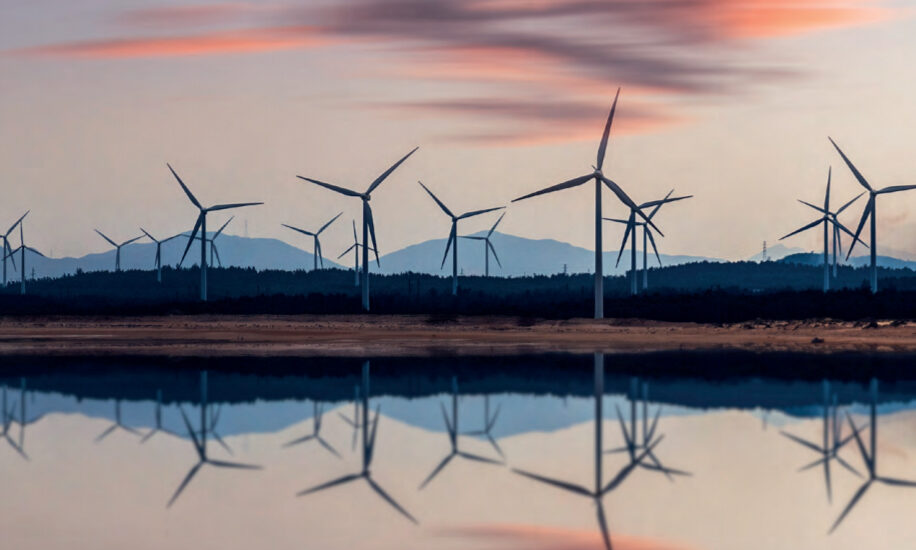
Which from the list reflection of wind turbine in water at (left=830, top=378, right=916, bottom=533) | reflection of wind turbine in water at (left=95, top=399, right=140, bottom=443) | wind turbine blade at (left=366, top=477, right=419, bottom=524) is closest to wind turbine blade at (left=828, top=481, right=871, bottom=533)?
reflection of wind turbine in water at (left=830, top=378, right=916, bottom=533)

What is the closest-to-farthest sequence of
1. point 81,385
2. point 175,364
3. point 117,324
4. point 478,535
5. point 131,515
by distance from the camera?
point 478,535 < point 131,515 < point 81,385 < point 175,364 < point 117,324

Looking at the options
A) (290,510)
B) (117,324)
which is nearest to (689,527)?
(290,510)

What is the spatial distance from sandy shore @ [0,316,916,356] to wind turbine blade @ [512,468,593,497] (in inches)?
1203

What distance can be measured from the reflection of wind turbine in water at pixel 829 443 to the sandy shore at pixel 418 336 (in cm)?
2544

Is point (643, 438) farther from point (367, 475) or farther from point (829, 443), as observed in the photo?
point (367, 475)

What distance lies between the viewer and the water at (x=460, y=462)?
16.9 m

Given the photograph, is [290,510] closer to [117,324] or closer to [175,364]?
[175,364]

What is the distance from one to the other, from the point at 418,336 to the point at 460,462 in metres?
44.9

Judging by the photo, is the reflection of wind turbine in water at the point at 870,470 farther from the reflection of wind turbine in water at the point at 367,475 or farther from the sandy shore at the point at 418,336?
the sandy shore at the point at 418,336

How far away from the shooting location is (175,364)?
45875 mm

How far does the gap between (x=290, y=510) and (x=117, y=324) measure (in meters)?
70.4

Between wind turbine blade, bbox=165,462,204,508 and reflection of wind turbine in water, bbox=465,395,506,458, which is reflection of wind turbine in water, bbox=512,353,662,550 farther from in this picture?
wind turbine blade, bbox=165,462,204,508

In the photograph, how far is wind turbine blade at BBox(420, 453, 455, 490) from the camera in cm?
2041

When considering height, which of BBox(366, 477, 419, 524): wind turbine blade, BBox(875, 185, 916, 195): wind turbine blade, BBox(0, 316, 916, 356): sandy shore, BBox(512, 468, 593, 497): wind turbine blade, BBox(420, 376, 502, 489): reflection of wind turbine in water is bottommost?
BBox(366, 477, 419, 524): wind turbine blade
